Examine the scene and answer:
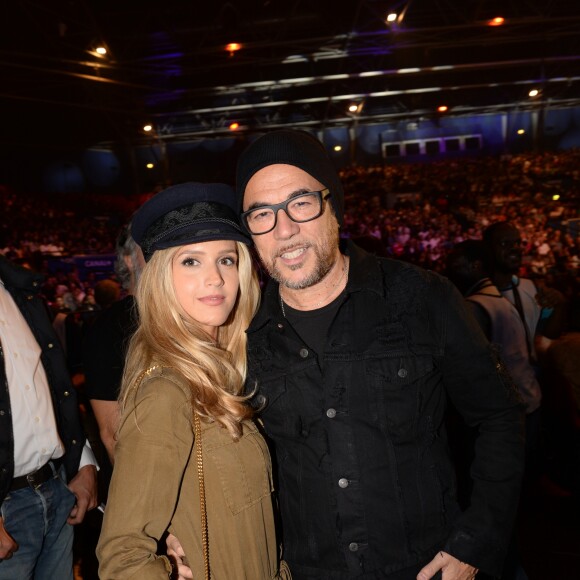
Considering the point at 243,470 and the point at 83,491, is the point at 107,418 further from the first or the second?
the point at 243,470

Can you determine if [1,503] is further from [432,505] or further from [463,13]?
[463,13]

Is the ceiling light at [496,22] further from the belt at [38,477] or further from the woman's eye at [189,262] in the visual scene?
the belt at [38,477]

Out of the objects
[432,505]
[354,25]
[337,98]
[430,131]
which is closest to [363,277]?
[432,505]

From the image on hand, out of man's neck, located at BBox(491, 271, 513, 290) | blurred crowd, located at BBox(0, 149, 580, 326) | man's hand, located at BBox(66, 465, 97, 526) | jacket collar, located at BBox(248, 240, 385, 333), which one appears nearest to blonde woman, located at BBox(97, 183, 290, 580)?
jacket collar, located at BBox(248, 240, 385, 333)

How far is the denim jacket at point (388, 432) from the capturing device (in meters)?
1.59

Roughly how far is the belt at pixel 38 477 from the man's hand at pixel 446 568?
61.4 inches

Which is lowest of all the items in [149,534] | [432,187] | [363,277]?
[149,534]

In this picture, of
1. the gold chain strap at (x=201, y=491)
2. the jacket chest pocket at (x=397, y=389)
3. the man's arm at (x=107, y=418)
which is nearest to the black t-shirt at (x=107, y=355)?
the man's arm at (x=107, y=418)

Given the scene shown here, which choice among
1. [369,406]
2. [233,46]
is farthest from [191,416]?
[233,46]

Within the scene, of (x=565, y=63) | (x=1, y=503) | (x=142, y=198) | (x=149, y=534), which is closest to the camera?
(x=149, y=534)

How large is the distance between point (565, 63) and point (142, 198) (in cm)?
1805

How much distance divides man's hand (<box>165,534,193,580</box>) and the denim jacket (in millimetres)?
395

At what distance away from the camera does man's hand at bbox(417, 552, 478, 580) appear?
1.58 m

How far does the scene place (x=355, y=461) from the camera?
160 centimetres
